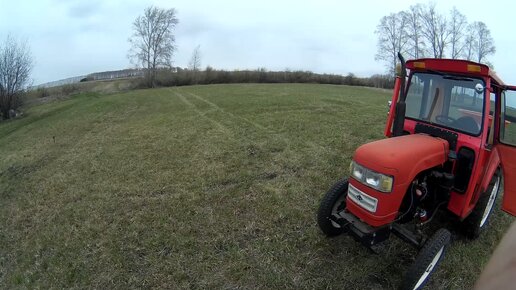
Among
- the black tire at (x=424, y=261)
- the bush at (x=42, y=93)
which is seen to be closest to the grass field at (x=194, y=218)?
the black tire at (x=424, y=261)

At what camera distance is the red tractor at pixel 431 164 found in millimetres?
3342

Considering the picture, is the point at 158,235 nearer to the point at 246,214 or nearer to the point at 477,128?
the point at 246,214

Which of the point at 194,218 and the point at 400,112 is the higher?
the point at 400,112

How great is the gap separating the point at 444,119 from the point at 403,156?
132 cm

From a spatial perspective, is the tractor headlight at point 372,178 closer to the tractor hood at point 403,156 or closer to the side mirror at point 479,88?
the tractor hood at point 403,156

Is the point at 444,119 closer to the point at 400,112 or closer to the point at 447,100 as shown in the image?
the point at 447,100

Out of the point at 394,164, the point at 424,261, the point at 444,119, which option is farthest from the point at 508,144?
the point at 424,261

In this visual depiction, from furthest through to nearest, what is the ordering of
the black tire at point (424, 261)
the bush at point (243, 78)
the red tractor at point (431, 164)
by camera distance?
the bush at point (243, 78) < the red tractor at point (431, 164) < the black tire at point (424, 261)

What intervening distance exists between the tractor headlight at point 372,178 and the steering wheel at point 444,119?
1.45m

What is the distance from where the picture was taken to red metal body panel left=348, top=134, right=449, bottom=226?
326 centimetres

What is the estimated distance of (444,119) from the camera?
164 inches

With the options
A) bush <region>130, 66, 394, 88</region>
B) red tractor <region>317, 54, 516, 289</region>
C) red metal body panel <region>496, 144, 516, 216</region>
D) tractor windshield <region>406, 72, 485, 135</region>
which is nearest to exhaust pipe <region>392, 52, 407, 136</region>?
red tractor <region>317, 54, 516, 289</region>

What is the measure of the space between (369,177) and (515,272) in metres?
2.83

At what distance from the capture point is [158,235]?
4.78 meters
